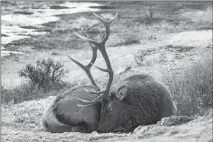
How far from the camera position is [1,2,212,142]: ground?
4.86 meters

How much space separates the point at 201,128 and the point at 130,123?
172 cm

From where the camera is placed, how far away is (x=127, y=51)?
14.4 m

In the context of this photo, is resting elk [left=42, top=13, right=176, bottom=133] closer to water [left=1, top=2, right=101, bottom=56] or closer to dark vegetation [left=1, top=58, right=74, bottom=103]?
dark vegetation [left=1, top=58, right=74, bottom=103]

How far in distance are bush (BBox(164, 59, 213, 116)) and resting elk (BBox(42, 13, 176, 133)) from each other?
433mm

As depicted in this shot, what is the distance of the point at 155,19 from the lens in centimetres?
2112

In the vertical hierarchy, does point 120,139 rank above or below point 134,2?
below

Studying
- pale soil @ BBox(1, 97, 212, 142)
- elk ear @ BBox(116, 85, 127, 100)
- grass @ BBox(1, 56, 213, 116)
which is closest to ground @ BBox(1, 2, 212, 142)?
pale soil @ BBox(1, 97, 212, 142)

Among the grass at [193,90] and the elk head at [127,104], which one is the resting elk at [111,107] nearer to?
the elk head at [127,104]

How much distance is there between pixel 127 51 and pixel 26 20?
26.8 ft

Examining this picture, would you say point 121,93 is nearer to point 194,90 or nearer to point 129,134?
point 129,134

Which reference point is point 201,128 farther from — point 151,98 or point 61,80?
point 61,80

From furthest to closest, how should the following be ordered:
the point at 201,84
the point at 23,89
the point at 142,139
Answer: the point at 23,89 < the point at 201,84 < the point at 142,139

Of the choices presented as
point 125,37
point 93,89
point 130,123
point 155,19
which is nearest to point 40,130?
point 93,89

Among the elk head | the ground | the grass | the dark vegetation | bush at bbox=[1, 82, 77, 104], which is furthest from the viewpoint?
the dark vegetation
